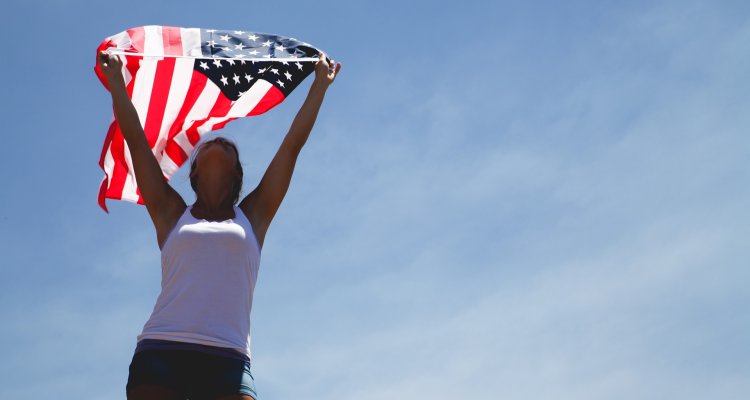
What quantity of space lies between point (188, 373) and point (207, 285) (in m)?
0.51

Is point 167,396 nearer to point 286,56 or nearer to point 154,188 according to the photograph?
point 154,188

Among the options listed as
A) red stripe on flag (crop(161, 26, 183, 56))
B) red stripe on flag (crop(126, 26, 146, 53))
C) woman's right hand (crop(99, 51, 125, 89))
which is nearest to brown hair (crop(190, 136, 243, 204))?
woman's right hand (crop(99, 51, 125, 89))

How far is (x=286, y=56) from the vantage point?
7.75 metres

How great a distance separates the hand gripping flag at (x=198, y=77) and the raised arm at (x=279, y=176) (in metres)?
1.97

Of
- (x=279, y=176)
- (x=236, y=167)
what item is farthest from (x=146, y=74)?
(x=279, y=176)

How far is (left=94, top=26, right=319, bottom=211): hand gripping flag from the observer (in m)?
7.51

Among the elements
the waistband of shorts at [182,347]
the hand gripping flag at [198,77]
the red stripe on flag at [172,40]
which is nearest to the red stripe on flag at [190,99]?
the hand gripping flag at [198,77]

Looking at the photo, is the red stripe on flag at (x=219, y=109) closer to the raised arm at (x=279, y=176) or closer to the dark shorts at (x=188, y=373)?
the raised arm at (x=279, y=176)

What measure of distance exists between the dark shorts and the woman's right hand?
2.20 meters

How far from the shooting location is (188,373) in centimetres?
423

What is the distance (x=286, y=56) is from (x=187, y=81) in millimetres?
1047

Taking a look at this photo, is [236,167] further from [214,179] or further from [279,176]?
[279,176]

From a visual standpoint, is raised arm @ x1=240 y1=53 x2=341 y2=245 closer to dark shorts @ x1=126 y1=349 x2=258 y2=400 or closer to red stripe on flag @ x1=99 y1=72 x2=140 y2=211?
dark shorts @ x1=126 y1=349 x2=258 y2=400

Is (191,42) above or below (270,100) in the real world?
above
